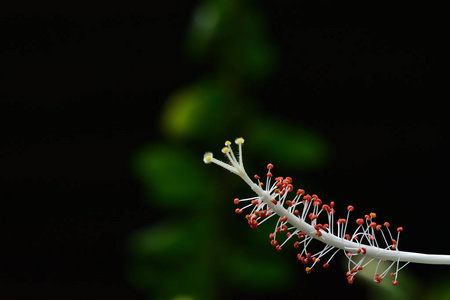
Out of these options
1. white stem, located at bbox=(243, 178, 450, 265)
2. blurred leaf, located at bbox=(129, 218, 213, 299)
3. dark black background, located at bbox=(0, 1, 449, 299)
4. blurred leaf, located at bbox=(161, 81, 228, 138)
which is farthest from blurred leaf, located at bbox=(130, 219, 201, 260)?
white stem, located at bbox=(243, 178, 450, 265)

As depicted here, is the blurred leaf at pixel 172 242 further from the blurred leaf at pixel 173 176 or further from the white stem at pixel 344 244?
the white stem at pixel 344 244

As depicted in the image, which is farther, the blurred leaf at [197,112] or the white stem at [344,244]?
the blurred leaf at [197,112]

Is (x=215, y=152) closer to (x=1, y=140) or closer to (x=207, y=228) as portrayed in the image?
(x=207, y=228)

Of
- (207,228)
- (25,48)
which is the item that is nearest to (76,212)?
(25,48)

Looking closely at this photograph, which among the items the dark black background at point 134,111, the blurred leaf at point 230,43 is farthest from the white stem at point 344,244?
the dark black background at point 134,111

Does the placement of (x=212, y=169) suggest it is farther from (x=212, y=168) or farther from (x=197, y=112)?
(x=197, y=112)

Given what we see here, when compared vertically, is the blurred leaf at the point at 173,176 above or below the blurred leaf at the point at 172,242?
above

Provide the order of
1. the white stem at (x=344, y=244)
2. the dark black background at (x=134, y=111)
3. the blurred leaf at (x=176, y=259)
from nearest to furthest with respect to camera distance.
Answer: the white stem at (x=344, y=244), the blurred leaf at (x=176, y=259), the dark black background at (x=134, y=111)

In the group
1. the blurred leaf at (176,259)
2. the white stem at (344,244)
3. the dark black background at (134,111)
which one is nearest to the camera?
the white stem at (344,244)
